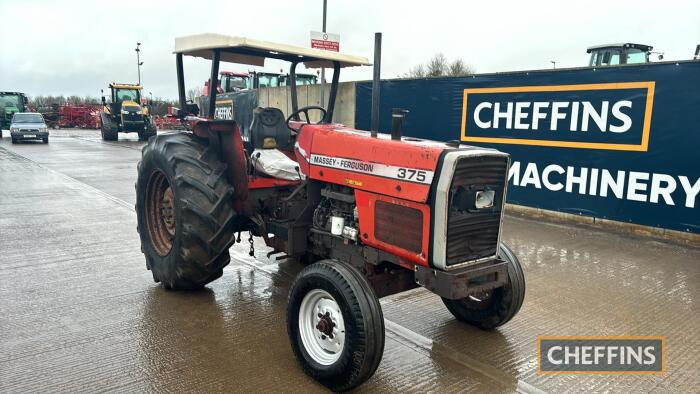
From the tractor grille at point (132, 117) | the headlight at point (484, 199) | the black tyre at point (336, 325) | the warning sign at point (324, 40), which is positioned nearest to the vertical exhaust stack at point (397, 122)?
the headlight at point (484, 199)

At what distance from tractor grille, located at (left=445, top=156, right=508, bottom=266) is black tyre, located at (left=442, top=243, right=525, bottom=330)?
1.64ft

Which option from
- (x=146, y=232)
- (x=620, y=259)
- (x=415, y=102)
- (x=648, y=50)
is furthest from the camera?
(x=648, y=50)

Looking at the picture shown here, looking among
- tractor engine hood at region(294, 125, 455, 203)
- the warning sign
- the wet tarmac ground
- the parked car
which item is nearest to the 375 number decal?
tractor engine hood at region(294, 125, 455, 203)

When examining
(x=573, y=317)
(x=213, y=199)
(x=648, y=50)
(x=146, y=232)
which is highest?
(x=648, y=50)

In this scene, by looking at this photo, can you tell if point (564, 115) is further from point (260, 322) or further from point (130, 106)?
point (130, 106)

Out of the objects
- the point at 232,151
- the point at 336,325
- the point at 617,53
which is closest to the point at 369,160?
the point at 336,325

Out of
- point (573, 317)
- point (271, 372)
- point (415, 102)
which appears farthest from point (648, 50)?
point (271, 372)

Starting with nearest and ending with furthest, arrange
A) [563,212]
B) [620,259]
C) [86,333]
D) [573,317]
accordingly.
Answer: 1. [86,333]
2. [573,317]
3. [620,259]
4. [563,212]

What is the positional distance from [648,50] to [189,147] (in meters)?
12.6

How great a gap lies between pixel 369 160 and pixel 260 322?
154 centimetres

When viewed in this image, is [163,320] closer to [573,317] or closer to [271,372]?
[271,372]

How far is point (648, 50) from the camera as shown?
42.3 ft

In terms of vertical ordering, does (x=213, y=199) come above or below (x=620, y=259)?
above

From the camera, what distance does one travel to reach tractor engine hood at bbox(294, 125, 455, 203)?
9.88ft
